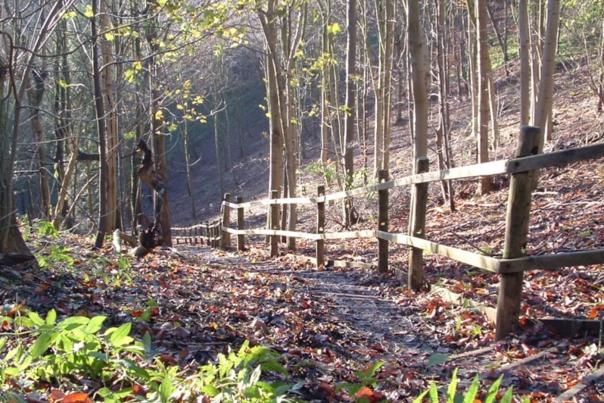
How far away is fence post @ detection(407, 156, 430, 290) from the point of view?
6.39m

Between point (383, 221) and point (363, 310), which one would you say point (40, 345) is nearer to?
point (363, 310)

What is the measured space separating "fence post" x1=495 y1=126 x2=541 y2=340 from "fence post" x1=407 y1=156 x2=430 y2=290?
206 cm

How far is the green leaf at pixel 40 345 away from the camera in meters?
2.49

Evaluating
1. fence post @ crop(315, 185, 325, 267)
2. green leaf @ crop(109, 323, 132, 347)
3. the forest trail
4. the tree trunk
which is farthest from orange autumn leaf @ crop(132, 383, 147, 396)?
fence post @ crop(315, 185, 325, 267)

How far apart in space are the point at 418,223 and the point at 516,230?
216 cm

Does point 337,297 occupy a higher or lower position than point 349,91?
lower

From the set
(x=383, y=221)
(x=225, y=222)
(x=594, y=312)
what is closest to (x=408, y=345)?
(x=594, y=312)

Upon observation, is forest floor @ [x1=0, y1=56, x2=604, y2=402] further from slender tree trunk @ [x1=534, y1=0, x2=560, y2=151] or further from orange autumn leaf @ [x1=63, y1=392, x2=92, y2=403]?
slender tree trunk @ [x1=534, y1=0, x2=560, y2=151]

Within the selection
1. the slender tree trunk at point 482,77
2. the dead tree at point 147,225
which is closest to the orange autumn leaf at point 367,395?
the dead tree at point 147,225

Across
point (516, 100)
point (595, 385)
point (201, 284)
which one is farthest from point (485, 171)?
point (516, 100)

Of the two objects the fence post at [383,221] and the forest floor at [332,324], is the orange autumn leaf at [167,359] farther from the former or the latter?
the fence post at [383,221]

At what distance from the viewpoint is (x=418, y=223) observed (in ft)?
21.0

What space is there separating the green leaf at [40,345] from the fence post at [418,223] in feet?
14.5

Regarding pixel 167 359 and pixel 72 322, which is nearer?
pixel 72 322
